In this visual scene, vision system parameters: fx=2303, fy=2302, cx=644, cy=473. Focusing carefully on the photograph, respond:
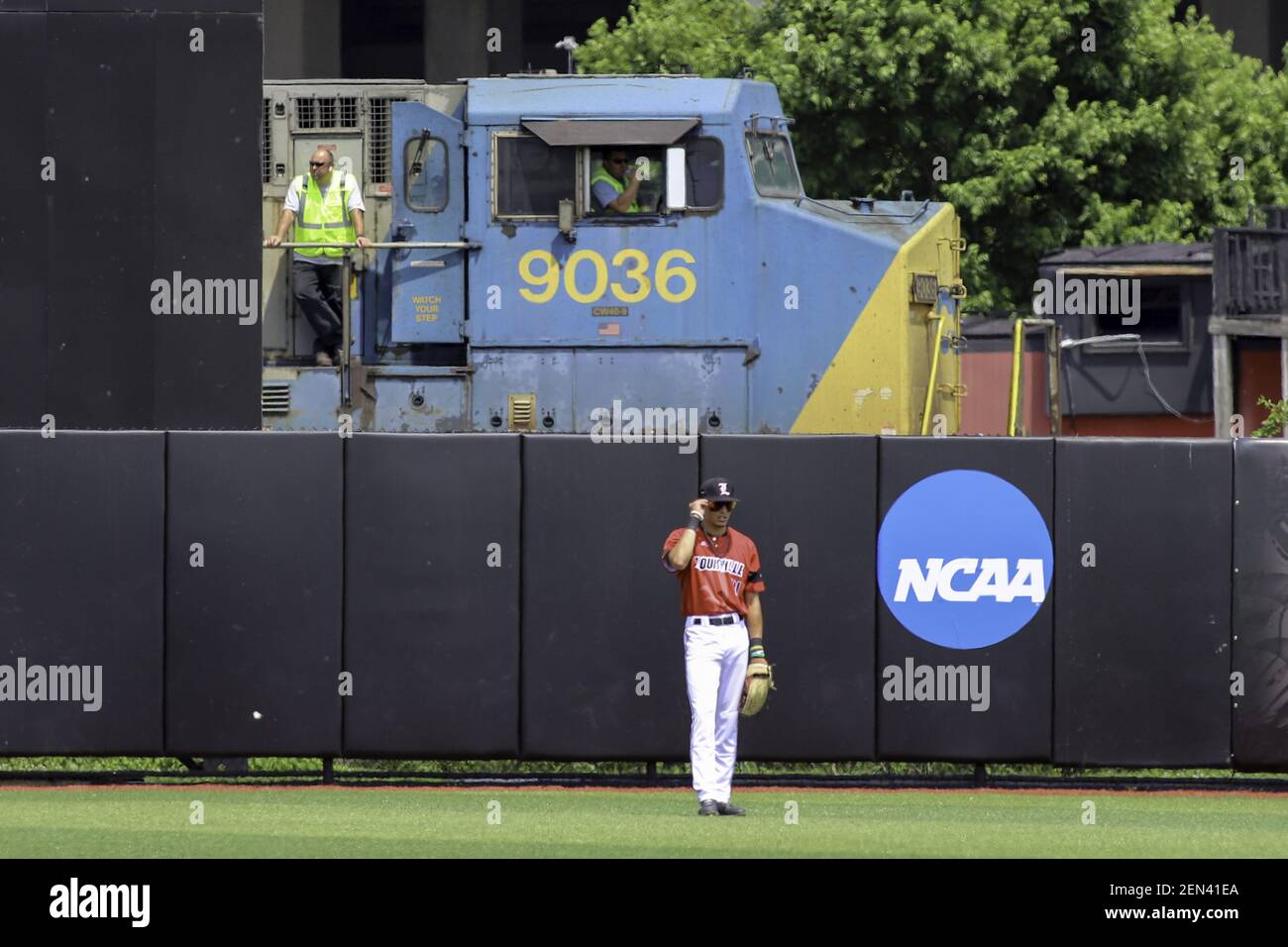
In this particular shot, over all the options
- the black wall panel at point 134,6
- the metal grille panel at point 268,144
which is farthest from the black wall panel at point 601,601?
the black wall panel at point 134,6

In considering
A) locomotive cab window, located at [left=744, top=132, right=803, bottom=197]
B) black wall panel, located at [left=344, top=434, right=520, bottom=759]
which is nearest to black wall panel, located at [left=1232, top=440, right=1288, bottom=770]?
locomotive cab window, located at [left=744, top=132, right=803, bottom=197]

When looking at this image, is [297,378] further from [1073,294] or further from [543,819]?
[1073,294]

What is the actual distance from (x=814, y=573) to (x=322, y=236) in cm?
460

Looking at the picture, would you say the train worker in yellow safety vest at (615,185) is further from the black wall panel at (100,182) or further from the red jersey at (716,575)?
the red jersey at (716,575)

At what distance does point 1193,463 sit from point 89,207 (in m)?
8.10

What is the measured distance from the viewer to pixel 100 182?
1608cm

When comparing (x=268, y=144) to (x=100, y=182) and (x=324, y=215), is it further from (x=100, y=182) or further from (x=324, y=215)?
(x=100, y=182)

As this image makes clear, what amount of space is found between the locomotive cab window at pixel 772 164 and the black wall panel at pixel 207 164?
3.75 metres

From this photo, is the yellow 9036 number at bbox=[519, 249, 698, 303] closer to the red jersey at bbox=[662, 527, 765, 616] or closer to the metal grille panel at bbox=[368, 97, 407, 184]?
the metal grille panel at bbox=[368, 97, 407, 184]

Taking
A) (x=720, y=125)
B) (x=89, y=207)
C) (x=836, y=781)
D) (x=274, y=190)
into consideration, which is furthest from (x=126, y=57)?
(x=836, y=781)

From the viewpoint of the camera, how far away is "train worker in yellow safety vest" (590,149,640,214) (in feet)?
56.2

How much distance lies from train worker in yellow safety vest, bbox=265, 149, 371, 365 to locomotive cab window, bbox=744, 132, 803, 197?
2987 mm

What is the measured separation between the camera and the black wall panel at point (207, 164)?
16.0 meters

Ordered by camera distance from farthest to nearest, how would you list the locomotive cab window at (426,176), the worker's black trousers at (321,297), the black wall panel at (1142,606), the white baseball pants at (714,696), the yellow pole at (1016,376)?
the yellow pole at (1016,376) → the worker's black trousers at (321,297) → the locomotive cab window at (426,176) → the black wall panel at (1142,606) → the white baseball pants at (714,696)
